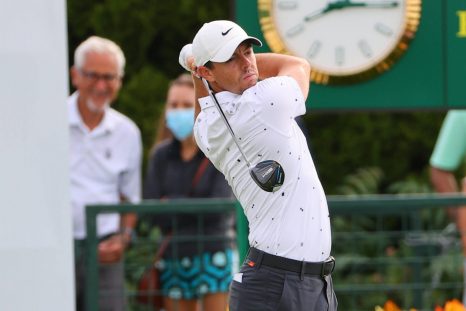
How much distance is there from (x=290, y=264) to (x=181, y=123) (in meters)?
2.97

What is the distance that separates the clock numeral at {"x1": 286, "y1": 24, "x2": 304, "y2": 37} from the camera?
666 centimetres

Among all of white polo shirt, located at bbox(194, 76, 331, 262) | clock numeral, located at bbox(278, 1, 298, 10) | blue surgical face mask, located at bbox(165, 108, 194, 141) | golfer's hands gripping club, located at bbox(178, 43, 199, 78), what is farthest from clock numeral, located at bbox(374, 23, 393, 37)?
white polo shirt, located at bbox(194, 76, 331, 262)

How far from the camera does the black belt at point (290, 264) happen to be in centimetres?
493

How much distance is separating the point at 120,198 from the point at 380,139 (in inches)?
271

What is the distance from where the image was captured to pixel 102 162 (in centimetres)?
777

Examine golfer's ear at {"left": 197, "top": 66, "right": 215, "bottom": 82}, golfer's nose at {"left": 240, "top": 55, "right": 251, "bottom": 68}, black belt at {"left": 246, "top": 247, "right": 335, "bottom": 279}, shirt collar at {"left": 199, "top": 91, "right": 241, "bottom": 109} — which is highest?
golfer's nose at {"left": 240, "top": 55, "right": 251, "bottom": 68}

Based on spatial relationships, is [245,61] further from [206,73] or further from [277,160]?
[277,160]

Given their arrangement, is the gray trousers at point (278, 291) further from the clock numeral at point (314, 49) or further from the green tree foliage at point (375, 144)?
the green tree foliage at point (375, 144)

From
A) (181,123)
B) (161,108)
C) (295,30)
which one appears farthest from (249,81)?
(161,108)

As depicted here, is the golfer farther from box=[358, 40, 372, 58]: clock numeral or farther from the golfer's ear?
box=[358, 40, 372, 58]: clock numeral

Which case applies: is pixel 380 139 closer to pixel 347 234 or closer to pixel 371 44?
pixel 347 234

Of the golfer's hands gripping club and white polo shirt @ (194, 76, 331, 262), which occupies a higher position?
the golfer's hands gripping club

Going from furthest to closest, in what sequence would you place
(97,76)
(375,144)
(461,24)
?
(375,144) < (97,76) < (461,24)

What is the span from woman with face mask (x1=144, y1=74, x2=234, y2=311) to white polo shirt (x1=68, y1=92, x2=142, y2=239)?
0.54 feet
